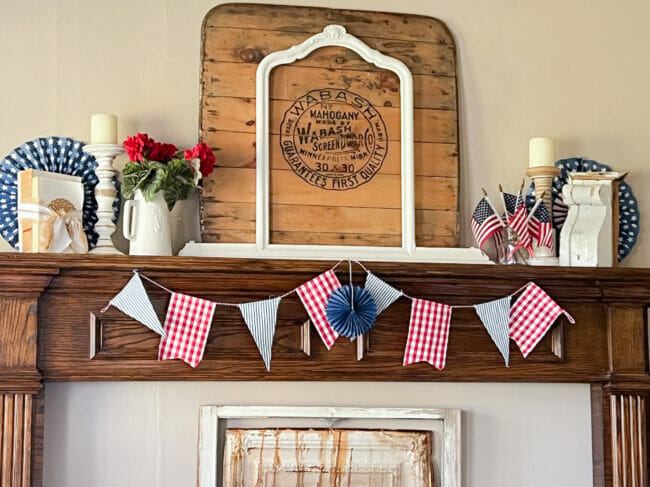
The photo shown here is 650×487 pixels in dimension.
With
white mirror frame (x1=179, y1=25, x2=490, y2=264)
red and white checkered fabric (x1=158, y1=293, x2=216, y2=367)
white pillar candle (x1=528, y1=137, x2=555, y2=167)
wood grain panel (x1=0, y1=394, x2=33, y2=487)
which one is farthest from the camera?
white pillar candle (x1=528, y1=137, x2=555, y2=167)

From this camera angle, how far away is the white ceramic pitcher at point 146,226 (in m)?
2.46

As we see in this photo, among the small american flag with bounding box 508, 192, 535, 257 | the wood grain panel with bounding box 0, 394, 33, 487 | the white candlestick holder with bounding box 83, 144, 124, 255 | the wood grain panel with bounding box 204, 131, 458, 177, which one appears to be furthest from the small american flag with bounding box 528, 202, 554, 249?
the wood grain panel with bounding box 0, 394, 33, 487

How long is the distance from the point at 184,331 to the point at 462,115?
38.6 inches

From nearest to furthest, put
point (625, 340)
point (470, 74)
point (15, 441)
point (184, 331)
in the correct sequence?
point (15, 441) → point (184, 331) → point (625, 340) → point (470, 74)

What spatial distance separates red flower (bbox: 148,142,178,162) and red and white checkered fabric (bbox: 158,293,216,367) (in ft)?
1.13

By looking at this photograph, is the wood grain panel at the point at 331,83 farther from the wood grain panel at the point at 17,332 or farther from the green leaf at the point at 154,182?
the wood grain panel at the point at 17,332

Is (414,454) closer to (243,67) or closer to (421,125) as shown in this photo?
(421,125)

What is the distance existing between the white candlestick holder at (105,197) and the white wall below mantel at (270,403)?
352mm

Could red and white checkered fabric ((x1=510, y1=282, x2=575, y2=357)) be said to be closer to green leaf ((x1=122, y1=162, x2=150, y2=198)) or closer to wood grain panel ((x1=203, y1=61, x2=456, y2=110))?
wood grain panel ((x1=203, y1=61, x2=456, y2=110))

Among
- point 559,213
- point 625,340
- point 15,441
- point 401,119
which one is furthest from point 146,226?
point 625,340

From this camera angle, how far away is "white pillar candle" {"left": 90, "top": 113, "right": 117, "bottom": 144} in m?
2.48

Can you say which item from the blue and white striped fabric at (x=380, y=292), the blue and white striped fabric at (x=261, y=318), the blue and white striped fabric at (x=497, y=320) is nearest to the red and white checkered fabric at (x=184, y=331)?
the blue and white striped fabric at (x=261, y=318)

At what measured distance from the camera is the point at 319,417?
8.39 feet

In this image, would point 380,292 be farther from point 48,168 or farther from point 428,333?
point 48,168
